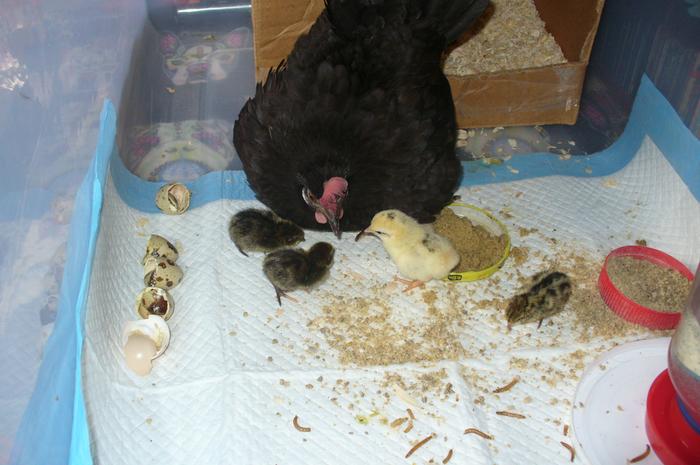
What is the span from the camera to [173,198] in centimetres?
252

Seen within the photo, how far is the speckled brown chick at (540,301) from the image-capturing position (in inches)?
83.7

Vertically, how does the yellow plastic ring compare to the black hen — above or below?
below

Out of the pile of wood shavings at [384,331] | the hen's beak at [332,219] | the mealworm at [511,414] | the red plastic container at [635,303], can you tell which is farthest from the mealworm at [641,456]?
the hen's beak at [332,219]

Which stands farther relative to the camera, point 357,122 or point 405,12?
point 405,12

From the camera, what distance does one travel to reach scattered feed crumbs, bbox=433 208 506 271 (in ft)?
7.63

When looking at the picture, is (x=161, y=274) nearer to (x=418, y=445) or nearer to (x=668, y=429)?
(x=418, y=445)

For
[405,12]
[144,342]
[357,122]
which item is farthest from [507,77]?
[144,342]

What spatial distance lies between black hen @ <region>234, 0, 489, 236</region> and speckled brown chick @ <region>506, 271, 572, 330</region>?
457 mm

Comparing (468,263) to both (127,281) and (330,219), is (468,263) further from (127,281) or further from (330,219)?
(127,281)

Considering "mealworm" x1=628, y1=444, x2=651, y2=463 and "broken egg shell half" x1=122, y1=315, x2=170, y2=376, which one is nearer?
"mealworm" x1=628, y1=444, x2=651, y2=463

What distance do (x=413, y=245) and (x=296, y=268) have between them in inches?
16.4

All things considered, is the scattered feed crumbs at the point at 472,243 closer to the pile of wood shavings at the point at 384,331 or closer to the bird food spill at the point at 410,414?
the pile of wood shavings at the point at 384,331

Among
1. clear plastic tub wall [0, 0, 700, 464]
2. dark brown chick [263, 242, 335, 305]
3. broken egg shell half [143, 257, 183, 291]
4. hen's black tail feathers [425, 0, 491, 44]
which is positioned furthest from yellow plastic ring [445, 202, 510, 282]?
broken egg shell half [143, 257, 183, 291]

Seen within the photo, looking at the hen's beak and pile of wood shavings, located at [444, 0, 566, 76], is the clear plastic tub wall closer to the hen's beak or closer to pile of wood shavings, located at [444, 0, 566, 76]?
pile of wood shavings, located at [444, 0, 566, 76]
